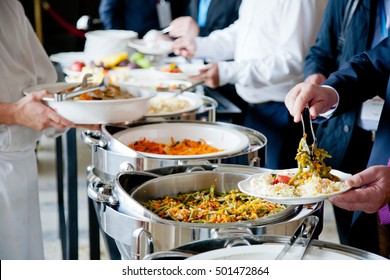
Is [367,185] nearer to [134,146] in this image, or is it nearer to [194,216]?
[194,216]

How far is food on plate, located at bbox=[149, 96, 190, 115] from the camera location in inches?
83.4

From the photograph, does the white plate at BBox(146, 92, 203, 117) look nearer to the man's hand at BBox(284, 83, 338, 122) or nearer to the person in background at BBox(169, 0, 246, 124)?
the man's hand at BBox(284, 83, 338, 122)

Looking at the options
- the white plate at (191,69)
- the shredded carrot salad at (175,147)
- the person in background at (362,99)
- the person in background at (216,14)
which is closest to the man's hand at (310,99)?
the person in background at (362,99)

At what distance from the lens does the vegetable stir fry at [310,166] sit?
127 centimetres

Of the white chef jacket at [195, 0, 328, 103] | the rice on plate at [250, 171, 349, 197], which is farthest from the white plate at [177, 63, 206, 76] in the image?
the rice on plate at [250, 171, 349, 197]

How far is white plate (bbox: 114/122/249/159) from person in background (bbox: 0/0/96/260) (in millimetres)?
185

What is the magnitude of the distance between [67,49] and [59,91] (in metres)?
4.88

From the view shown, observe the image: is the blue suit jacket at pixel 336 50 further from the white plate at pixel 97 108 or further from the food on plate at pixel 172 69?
the white plate at pixel 97 108

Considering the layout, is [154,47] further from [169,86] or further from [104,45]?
[169,86]

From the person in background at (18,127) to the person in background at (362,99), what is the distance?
0.69 m

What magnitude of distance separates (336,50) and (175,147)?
0.85 m

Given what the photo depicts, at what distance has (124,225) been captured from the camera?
1.22 meters
